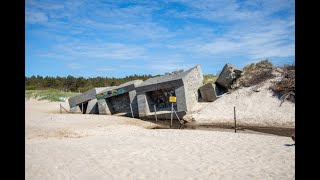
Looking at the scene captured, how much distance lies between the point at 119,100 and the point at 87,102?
5046 mm

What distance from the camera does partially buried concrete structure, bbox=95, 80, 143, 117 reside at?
82.8 ft

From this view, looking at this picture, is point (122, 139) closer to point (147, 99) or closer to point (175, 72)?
point (147, 99)

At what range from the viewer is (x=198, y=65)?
86.9 feet

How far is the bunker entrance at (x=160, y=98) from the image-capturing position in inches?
933

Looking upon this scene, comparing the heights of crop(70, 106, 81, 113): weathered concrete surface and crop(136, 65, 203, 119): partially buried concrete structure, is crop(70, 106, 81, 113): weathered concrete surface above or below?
below

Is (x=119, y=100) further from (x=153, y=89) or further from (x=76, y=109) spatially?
(x=76, y=109)

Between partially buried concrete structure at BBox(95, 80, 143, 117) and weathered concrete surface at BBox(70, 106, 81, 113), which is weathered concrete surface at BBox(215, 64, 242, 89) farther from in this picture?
weathered concrete surface at BBox(70, 106, 81, 113)

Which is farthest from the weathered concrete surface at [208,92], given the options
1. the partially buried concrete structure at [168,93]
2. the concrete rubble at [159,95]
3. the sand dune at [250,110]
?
the sand dune at [250,110]

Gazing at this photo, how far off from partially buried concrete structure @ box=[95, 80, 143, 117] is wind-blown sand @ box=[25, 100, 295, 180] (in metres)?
10.2

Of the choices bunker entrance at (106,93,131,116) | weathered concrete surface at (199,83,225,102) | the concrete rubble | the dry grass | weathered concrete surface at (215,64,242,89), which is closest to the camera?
the dry grass

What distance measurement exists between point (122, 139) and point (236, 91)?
1422 centimetres

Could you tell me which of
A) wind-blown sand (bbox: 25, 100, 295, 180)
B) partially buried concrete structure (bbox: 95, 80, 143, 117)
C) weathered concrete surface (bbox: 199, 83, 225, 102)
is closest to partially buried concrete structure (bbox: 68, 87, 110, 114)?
partially buried concrete structure (bbox: 95, 80, 143, 117)

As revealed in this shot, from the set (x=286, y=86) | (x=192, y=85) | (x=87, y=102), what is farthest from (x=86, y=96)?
(x=286, y=86)
